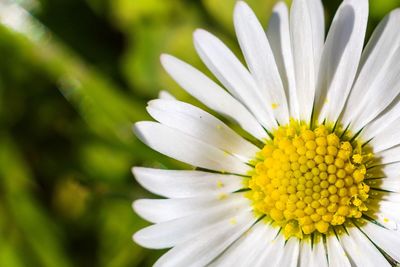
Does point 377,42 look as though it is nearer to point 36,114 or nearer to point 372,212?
point 372,212

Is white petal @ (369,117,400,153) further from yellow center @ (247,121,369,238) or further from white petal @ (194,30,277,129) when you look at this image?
white petal @ (194,30,277,129)

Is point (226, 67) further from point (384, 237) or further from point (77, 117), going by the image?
point (77, 117)

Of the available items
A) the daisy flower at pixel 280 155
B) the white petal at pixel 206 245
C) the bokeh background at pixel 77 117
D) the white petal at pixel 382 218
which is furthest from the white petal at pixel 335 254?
the bokeh background at pixel 77 117

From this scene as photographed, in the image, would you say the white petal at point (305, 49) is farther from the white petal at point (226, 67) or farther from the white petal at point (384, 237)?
the white petal at point (384, 237)

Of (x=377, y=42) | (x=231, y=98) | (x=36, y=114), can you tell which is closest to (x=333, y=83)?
(x=377, y=42)

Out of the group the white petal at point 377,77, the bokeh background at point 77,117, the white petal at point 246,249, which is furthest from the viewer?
the bokeh background at point 77,117

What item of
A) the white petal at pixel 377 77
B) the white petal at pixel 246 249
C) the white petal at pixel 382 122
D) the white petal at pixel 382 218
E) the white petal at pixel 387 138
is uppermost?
the white petal at pixel 377 77

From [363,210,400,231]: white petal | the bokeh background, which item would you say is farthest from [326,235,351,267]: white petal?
the bokeh background
